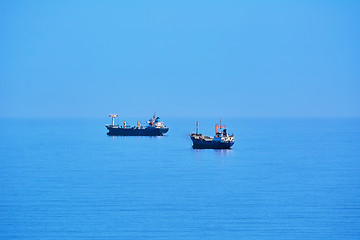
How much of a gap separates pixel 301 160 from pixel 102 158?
3094 centimetres

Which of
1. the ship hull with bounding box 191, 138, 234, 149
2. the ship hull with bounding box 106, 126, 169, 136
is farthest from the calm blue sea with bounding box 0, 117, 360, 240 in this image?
the ship hull with bounding box 106, 126, 169, 136

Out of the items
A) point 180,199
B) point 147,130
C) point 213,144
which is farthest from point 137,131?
point 180,199

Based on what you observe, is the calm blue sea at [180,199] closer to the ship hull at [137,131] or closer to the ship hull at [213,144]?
the ship hull at [213,144]

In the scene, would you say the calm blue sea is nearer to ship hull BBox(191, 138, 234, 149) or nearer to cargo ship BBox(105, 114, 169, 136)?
ship hull BBox(191, 138, 234, 149)

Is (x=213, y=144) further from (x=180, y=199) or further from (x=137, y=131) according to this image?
(x=137, y=131)

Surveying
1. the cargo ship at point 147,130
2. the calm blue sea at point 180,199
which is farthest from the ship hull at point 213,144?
the cargo ship at point 147,130

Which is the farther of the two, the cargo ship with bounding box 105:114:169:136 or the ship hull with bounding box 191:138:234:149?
the cargo ship with bounding box 105:114:169:136

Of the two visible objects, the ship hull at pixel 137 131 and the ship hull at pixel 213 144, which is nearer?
the ship hull at pixel 213 144

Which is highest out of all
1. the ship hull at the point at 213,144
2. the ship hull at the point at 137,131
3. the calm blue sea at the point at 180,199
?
the ship hull at the point at 137,131

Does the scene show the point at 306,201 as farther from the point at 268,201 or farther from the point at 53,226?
the point at 53,226

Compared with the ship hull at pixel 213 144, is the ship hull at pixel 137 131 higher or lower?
higher

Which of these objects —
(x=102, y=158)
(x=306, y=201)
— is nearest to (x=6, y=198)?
(x=306, y=201)

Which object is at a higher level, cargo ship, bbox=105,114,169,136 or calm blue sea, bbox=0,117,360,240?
cargo ship, bbox=105,114,169,136

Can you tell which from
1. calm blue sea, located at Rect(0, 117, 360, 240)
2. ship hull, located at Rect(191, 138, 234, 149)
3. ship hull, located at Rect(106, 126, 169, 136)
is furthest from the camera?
ship hull, located at Rect(106, 126, 169, 136)
